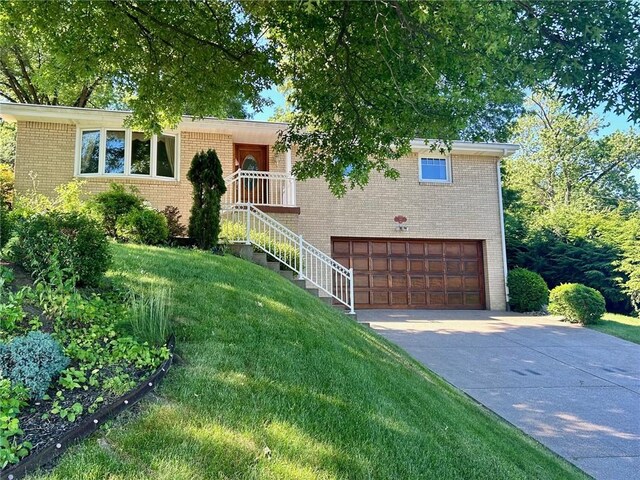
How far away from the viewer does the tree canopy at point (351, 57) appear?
402 cm

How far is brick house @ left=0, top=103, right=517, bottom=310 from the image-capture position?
11969mm

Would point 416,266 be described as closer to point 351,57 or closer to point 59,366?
point 351,57

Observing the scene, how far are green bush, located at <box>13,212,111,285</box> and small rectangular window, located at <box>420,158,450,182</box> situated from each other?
1198cm

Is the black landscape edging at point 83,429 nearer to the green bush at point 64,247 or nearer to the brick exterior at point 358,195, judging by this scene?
the green bush at point 64,247

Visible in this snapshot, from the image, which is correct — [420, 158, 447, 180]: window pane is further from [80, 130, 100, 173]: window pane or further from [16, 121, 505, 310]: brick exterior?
[80, 130, 100, 173]: window pane

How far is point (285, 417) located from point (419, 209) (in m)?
12.4

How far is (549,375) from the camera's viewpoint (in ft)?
23.1

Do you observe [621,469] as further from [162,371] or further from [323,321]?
[162,371]

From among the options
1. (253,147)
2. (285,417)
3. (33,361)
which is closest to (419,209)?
(253,147)

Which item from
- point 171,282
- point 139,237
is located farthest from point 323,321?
point 139,237

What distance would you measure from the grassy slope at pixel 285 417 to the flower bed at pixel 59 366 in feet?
0.64

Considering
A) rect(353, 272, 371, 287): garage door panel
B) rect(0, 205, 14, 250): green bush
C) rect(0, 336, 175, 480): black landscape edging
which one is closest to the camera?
rect(0, 336, 175, 480): black landscape edging

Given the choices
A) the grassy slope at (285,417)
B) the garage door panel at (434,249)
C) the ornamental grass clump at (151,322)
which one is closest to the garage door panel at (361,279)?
the garage door panel at (434,249)

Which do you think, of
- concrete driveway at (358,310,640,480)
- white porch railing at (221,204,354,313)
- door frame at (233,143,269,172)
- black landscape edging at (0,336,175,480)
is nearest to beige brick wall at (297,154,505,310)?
door frame at (233,143,269,172)
